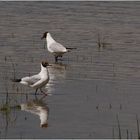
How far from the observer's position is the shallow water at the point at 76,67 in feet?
36.8

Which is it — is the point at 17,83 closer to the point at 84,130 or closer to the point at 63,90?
the point at 63,90

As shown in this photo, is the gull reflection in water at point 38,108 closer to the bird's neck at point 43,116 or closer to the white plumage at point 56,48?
the bird's neck at point 43,116

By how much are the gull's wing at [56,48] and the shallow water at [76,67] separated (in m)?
0.29

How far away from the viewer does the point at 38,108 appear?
1246 cm

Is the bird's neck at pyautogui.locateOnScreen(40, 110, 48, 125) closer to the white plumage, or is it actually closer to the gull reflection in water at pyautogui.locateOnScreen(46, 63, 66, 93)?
the gull reflection in water at pyautogui.locateOnScreen(46, 63, 66, 93)

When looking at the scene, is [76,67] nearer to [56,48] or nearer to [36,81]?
[56,48]

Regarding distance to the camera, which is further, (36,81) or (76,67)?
(76,67)

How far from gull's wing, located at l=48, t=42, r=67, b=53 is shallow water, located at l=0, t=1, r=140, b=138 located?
294mm

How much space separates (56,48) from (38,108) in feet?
18.2

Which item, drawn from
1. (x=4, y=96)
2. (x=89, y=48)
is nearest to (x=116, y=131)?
(x=4, y=96)

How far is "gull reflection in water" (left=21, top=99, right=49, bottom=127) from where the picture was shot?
11.6m

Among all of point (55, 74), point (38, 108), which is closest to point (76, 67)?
point (55, 74)

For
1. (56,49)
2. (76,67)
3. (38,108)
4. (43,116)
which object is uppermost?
(56,49)

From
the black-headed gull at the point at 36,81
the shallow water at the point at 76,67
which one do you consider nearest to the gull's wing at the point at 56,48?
the shallow water at the point at 76,67
